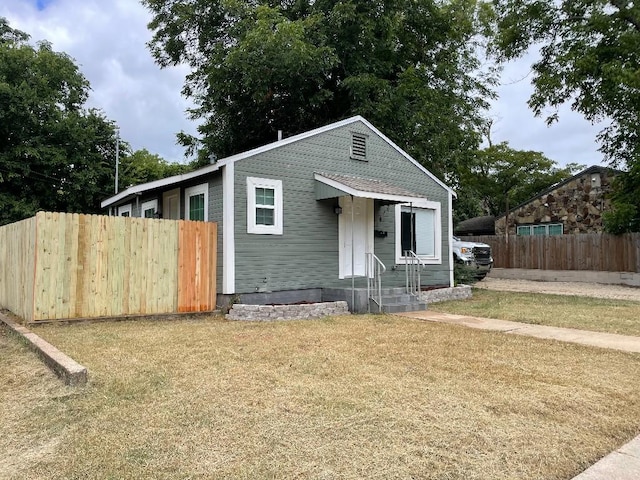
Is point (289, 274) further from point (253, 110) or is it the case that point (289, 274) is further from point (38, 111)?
point (38, 111)

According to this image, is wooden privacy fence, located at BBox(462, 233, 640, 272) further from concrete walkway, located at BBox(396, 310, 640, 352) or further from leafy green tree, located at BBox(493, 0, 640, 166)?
concrete walkway, located at BBox(396, 310, 640, 352)

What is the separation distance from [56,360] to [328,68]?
15.1 meters

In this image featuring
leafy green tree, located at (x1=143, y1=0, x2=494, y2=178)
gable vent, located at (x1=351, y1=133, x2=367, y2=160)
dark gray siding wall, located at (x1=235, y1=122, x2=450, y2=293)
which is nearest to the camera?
dark gray siding wall, located at (x1=235, y1=122, x2=450, y2=293)

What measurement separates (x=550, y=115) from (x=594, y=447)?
20626mm

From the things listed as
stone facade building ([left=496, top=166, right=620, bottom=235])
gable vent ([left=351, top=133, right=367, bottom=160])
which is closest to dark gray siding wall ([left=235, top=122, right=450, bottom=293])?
gable vent ([left=351, top=133, right=367, bottom=160])

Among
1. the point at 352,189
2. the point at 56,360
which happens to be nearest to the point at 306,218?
the point at 352,189

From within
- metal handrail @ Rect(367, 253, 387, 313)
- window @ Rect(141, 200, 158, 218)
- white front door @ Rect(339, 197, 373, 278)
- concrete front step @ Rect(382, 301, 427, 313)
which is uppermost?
window @ Rect(141, 200, 158, 218)

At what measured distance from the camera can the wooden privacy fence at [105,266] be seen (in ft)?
25.1

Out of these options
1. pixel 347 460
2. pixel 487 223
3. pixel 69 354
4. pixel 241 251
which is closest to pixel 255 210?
pixel 241 251

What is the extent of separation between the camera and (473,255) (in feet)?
59.8

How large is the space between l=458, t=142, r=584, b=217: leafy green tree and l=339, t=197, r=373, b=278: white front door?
61.4 feet

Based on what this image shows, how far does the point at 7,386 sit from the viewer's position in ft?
15.2

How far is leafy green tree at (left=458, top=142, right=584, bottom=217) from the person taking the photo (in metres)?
30.0

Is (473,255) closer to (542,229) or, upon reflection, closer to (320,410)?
(542,229)
